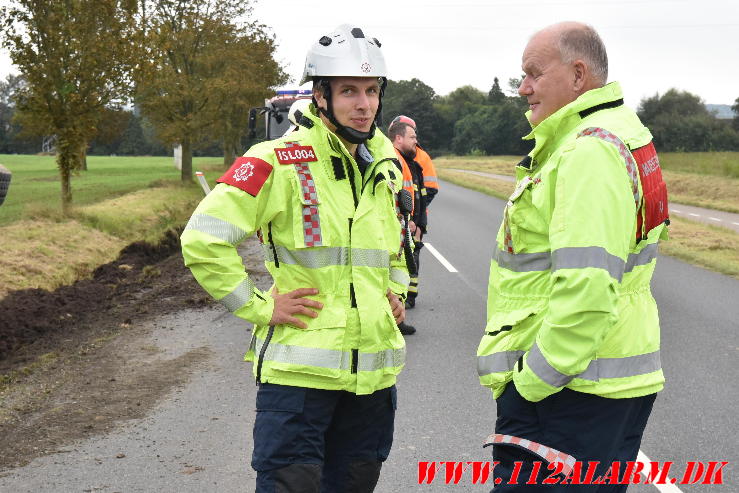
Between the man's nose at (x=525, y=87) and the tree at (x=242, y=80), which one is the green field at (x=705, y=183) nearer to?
the tree at (x=242, y=80)

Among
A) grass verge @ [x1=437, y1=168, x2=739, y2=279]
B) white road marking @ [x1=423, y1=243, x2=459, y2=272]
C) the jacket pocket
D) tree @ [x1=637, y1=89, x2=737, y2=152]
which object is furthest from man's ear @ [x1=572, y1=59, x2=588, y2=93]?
tree @ [x1=637, y1=89, x2=737, y2=152]

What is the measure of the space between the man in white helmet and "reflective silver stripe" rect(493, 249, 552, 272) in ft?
1.92

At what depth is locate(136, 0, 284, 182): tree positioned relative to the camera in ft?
111

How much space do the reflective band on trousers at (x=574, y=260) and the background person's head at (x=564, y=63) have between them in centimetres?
50

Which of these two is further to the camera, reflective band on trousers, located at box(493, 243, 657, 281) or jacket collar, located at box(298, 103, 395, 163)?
jacket collar, located at box(298, 103, 395, 163)

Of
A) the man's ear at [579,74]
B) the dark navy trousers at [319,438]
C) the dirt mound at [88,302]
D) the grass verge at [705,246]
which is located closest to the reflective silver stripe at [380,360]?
the dark navy trousers at [319,438]

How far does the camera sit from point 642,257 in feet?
8.93

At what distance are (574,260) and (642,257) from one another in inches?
15.5

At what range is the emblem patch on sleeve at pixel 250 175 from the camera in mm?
3090

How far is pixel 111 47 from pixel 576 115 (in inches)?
729

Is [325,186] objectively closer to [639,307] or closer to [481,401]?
[639,307]

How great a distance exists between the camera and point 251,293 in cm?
318

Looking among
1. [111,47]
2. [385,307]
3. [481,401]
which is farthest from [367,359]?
[111,47]

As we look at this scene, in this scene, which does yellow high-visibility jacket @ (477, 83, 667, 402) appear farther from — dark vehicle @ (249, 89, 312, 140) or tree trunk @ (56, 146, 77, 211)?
tree trunk @ (56, 146, 77, 211)
